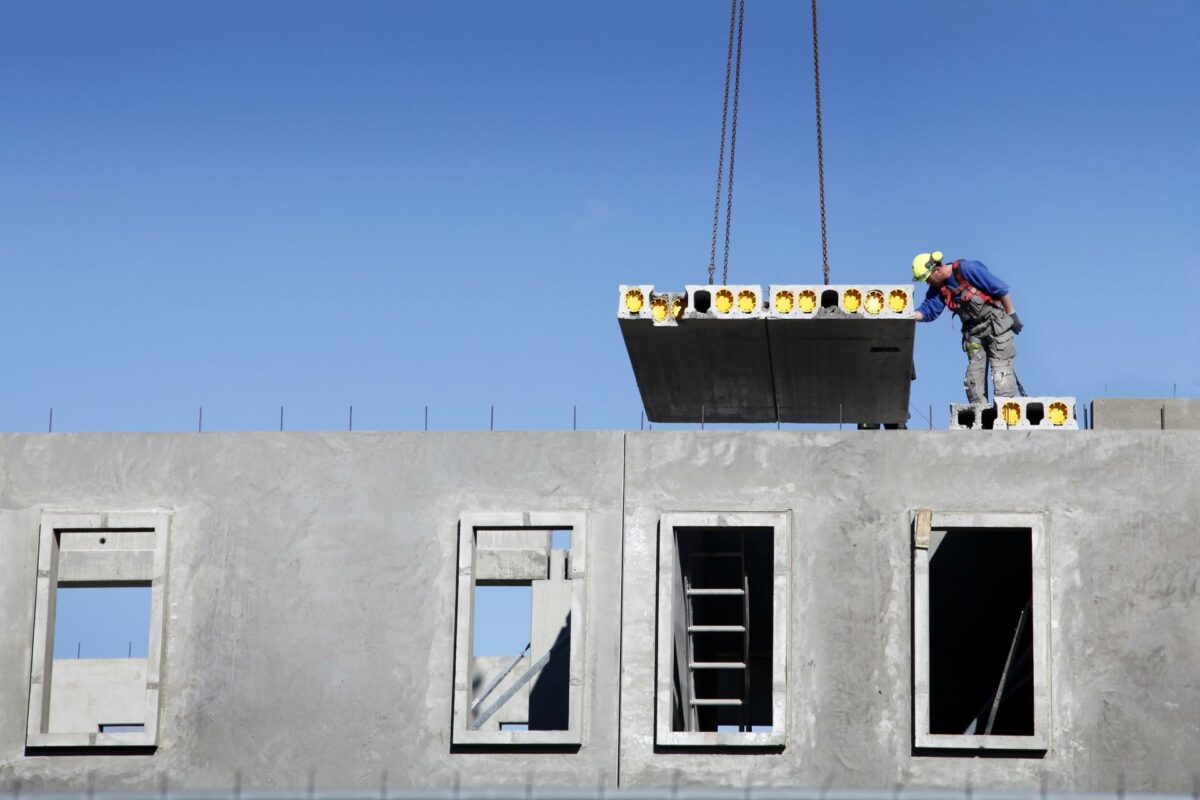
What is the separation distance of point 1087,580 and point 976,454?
4.98 ft

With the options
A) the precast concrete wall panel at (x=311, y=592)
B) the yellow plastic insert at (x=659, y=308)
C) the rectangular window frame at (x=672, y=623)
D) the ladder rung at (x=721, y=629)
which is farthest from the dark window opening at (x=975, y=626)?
the precast concrete wall panel at (x=311, y=592)

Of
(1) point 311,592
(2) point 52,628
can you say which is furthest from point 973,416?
(2) point 52,628

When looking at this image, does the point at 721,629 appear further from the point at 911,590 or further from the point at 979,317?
the point at 979,317

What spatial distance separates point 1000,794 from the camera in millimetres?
17266

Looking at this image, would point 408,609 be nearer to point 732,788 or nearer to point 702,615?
point 732,788

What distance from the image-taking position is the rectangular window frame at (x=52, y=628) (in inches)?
732

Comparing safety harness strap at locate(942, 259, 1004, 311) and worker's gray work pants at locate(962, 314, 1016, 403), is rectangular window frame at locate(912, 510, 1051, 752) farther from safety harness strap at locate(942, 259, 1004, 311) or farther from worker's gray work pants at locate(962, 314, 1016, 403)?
safety harness strap at locate(942, 259, 1004, 311)

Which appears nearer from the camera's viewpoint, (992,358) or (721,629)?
(721,629)

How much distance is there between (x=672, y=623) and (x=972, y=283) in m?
5.77

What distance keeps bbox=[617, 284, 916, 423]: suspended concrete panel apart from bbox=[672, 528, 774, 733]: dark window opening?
5.83ft

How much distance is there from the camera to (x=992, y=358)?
70.9ft

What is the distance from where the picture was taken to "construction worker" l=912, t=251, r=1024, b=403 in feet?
70.5

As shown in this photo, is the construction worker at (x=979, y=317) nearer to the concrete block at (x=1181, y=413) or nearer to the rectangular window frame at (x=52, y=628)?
the concrete block at (x=1181, y=413)

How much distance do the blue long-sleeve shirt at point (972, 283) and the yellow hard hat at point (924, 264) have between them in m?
0.29
